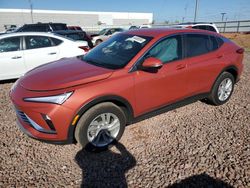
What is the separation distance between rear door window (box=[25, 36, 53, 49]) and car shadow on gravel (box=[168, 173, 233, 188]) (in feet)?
18.3

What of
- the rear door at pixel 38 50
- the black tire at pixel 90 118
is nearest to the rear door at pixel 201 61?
the black tire at pixel 90 118

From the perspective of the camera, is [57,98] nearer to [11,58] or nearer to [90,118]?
[90,118]

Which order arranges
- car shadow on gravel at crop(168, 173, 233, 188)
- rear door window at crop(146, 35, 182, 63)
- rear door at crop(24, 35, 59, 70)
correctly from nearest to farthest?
car shadow on gravel at crop(168, 173, 233, 188) → rear door window at crop(146, 35, 182, 63) → rear door at crop(24, 35, 59, 70)

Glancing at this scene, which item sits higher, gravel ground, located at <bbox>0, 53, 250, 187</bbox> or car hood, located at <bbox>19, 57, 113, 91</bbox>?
car hood, located at <bbox>19, 57, 113, 91</bbox>

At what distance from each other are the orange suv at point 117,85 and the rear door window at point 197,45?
19mm

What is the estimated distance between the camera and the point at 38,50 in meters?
6.42

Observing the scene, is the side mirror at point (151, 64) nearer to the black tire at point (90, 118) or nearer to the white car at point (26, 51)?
the black tire at point (90, 118)

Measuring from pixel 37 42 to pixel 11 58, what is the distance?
2.90 feet

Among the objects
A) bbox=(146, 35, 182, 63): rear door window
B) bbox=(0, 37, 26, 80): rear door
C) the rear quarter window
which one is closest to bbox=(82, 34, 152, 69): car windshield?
bbox=(146, 35, 182, 63): rear door window

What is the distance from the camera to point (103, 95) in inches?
117

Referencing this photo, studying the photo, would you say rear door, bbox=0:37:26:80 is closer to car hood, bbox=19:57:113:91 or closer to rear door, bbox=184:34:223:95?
car hood, bbox=19:57:113:91

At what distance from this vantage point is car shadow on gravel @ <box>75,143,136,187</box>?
2699 mm

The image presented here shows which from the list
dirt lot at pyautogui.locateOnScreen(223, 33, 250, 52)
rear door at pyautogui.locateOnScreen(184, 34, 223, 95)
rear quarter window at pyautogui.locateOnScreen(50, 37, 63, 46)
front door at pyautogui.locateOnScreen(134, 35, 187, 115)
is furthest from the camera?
dirt lot at pyautogui.locateOnScreen(223, 33, 250, 52)

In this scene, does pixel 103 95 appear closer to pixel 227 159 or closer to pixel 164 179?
pixel 164 179
